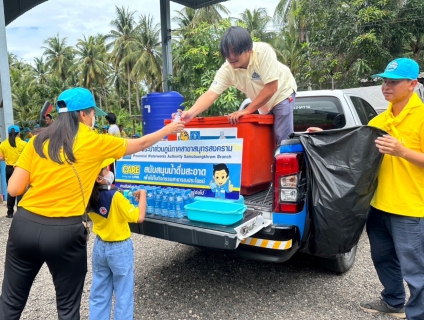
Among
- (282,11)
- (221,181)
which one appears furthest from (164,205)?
(282,11)

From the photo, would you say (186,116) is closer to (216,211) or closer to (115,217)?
(216,211)

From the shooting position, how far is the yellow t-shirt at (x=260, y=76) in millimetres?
3412

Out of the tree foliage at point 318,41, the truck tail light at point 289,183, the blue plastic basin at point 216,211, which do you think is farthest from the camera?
the tree foliage at point 318,41

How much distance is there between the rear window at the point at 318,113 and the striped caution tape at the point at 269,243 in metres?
2.29

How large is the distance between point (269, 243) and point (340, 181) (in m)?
0.76

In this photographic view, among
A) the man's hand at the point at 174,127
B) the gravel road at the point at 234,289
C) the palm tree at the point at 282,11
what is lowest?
the gravel road at the point at 234,289

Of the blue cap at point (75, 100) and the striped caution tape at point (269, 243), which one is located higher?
the blue cap at point (75, 100)

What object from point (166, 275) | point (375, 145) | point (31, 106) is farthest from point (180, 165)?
point (31, 106)

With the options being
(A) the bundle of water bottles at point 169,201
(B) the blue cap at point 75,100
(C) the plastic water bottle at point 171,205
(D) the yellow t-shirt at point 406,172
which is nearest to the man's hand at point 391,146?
(D) the yellow t-shirt at point 406,172

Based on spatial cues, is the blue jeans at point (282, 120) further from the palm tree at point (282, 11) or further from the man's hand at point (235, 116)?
the palm tree at point (282, 11)

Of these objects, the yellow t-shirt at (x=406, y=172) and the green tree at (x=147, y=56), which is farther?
the green tree at (x=147, y=56)

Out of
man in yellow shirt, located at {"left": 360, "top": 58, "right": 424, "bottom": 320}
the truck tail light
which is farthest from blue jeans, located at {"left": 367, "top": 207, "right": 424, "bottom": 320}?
the truck tail light

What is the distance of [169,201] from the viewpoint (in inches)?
118

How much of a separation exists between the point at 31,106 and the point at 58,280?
37093 mm
